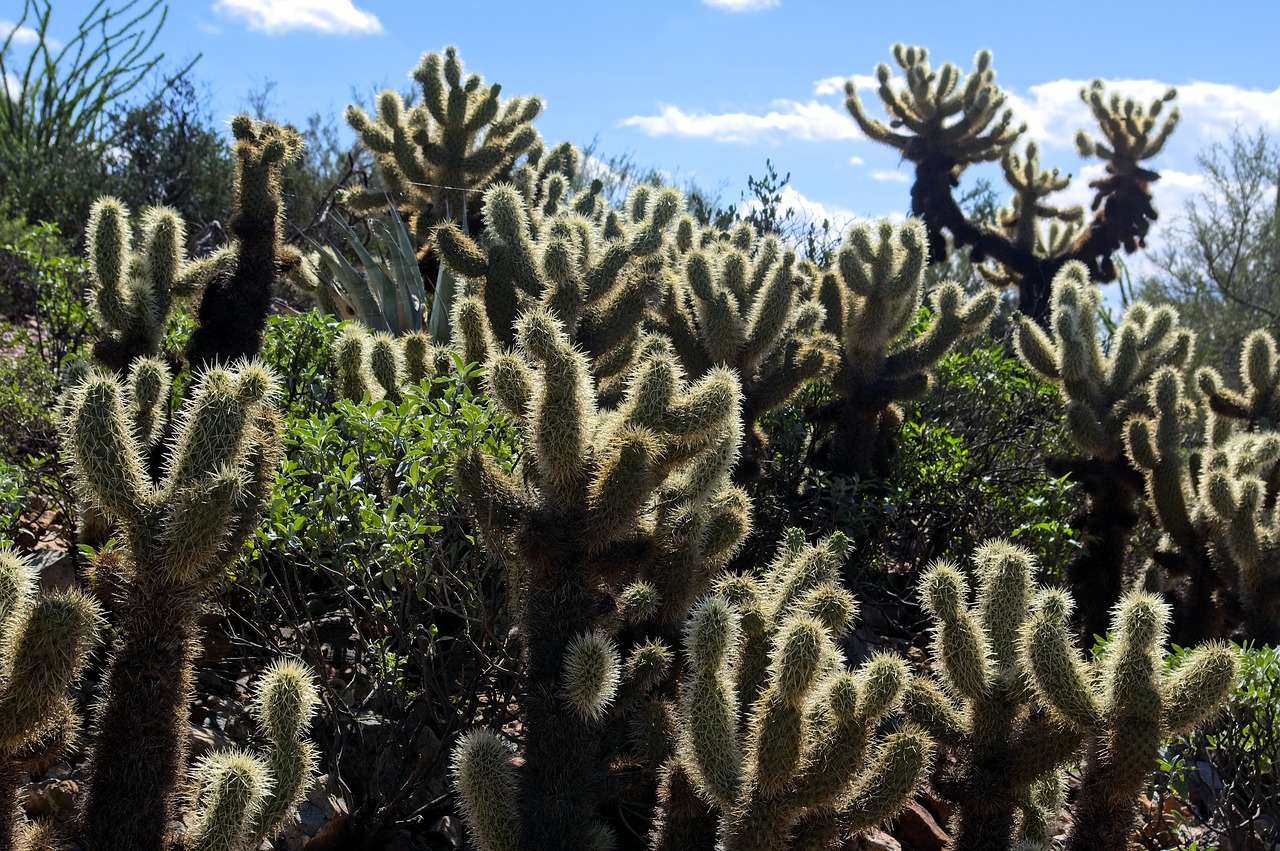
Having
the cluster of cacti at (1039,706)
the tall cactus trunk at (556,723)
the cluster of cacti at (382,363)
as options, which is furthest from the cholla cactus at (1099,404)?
the tall cactus trunk at (556,723)

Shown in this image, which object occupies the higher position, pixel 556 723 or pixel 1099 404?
pixel 1099 404

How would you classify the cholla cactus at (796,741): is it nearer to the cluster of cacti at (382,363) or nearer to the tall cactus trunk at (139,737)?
the tall cactus trunk at (139,737)

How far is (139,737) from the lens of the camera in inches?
109

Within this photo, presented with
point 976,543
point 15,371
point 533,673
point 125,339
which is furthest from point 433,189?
point 533,673

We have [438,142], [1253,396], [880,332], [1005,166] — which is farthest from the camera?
[1005,166]

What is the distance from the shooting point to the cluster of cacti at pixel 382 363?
464 centimetres

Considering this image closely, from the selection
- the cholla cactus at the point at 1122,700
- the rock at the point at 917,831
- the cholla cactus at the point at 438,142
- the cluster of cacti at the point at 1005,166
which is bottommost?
the rock at the point at 917,831

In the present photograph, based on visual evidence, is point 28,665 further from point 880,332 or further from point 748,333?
point 880,332

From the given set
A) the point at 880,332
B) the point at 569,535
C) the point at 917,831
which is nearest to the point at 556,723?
the point at 569,535

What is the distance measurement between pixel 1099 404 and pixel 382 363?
4.37m

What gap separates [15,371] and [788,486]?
14.7 ft

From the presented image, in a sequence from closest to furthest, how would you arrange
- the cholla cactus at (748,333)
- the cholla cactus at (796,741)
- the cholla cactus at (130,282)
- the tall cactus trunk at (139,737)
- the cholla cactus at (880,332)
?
the tall cactus trunk at (139,737)
the cholla cactus at (796,741)
the cholla cactus at (130,282)
the cholla cactus at (748,333)
the cholla cactus at (880,332)

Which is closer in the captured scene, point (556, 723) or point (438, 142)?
point (556, 723)

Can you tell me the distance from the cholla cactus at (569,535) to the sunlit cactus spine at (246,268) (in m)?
1.96
